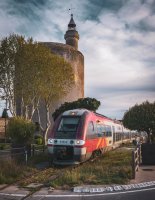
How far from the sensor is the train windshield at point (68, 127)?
16930mm

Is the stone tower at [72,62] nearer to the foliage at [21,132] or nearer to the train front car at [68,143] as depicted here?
the foliage at [21,132]

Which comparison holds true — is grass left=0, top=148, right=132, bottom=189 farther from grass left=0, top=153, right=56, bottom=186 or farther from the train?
the train

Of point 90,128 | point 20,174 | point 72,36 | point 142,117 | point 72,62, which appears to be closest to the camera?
point 20,174

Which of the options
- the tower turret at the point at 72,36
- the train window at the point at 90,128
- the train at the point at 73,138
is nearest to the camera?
the train at the point at 73,138

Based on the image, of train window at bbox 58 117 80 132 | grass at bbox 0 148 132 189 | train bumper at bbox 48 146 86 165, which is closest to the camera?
grass at bbox 0 148 132 189

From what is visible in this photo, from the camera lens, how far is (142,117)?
98.8 feet

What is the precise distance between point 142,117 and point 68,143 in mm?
15160

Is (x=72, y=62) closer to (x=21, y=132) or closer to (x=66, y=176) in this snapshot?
(x=21, y=132)

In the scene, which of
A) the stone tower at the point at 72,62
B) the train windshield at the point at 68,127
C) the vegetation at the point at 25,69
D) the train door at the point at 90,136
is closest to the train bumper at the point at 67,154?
the train windshield at the point at 68,127

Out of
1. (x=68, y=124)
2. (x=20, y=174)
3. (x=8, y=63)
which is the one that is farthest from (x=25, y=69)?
(x=20, y=174)

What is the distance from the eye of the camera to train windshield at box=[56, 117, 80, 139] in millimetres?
16930

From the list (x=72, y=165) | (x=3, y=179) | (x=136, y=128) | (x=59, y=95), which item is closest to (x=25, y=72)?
(x=59, y=95)

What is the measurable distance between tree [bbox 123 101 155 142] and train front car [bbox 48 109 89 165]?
44.6 feet

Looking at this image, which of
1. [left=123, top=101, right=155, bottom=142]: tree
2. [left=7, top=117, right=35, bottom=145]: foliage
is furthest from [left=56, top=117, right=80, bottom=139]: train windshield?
[left=123, top=101, right=155, bottom=142]: tree
